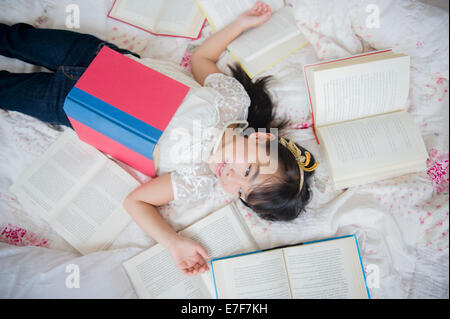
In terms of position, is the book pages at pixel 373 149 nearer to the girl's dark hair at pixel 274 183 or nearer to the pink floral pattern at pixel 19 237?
the girl's dark hair at pixel 274 183

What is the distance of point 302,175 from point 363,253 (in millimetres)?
343

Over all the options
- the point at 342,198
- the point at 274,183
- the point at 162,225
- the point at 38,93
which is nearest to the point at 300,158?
the point at 274,183

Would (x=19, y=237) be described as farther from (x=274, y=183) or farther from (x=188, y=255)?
(x=274, y=183)

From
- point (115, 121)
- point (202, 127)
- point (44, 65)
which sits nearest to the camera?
point (115, 121)

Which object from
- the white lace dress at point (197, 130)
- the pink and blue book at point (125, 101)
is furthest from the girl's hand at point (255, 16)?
the pink and blue book at point (125, 101)

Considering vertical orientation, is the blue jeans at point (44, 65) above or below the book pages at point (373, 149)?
above

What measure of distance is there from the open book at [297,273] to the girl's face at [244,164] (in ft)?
0.76

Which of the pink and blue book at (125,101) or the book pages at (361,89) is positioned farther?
the book pages at (361,89)

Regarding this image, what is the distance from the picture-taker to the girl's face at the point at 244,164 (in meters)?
0.77

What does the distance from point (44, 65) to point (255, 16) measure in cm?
78

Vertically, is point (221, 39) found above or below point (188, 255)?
above

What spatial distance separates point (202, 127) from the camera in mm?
861

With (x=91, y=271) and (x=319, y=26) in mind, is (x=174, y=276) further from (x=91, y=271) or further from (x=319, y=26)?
(x=319, y=26)

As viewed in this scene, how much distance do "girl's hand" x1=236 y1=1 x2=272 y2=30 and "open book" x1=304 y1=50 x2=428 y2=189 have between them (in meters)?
0.26
